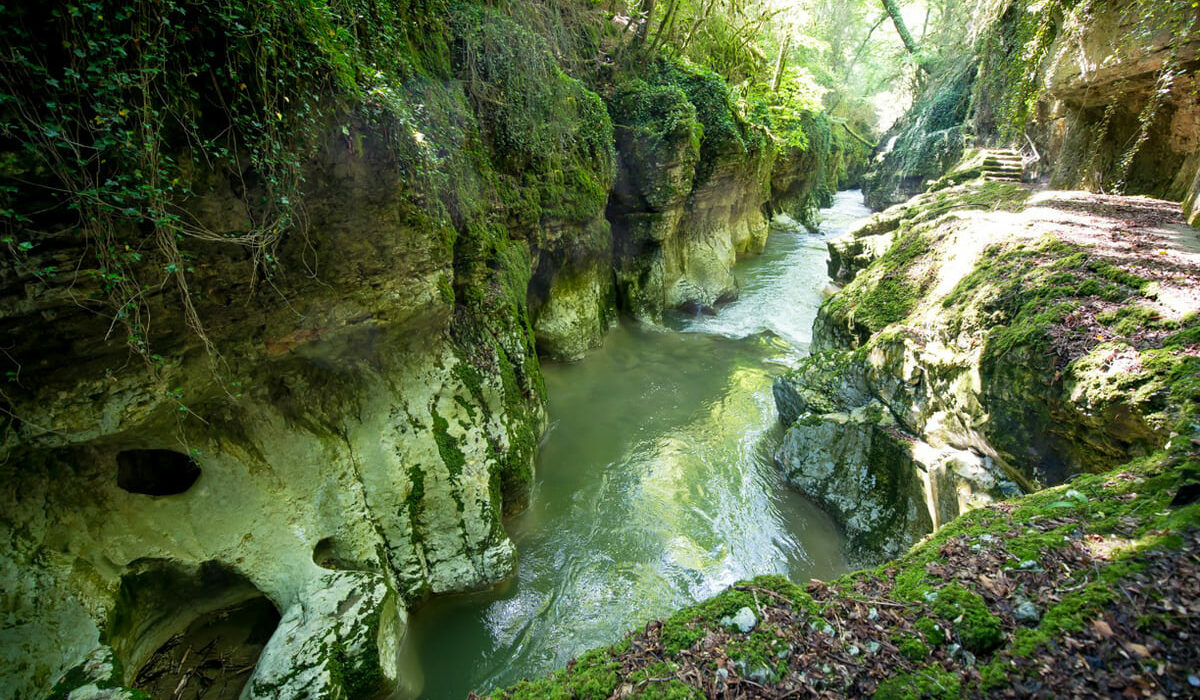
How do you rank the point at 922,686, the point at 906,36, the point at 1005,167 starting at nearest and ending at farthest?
the point at 922,686, the point at 1005,167, the point at 906,36

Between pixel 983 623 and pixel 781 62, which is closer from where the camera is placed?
pixel 983 623

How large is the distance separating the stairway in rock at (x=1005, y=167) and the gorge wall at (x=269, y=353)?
38.9ft

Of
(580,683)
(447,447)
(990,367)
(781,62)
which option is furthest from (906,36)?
(580,683)

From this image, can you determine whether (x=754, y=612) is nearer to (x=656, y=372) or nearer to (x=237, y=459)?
(x=237, y=459)

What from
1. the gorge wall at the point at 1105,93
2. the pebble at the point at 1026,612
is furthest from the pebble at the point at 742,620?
the gorge wall at the point at 1105,93

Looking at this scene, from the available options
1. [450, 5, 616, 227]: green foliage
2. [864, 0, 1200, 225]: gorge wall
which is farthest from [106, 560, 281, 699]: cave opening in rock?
[864, 0, 1200, 225]: gorge wall

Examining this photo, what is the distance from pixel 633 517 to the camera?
5.71 metres

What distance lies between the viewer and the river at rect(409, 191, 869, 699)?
4340mm

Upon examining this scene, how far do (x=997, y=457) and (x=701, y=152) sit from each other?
→ 9.60 m

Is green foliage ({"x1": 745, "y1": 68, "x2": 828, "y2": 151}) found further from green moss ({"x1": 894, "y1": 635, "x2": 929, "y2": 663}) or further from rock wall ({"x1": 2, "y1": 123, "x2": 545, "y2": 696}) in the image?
green moss ({"x1": 894, "y1": 635, "x2": 929, "y2": 663})

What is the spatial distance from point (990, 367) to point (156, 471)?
7355mm

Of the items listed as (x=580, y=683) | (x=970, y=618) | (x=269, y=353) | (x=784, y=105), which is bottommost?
(x=580, y=683)

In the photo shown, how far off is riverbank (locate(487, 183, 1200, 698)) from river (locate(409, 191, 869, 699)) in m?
1.19

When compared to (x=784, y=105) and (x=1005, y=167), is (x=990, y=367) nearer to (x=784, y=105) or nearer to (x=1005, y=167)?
(x=1005, y=167)
